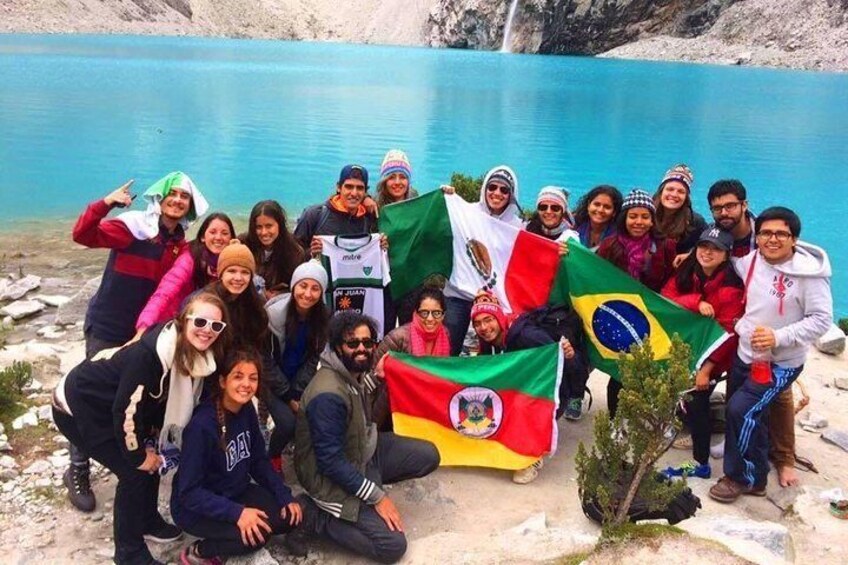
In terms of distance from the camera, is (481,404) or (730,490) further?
(481,404)

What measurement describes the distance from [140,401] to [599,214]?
14.4 ft

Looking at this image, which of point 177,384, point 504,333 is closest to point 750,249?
point 504,333

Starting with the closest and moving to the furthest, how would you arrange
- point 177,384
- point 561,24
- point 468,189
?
point 177,384 → point 468,189 → point 561,24

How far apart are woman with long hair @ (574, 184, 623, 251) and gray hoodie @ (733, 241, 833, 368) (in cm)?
144

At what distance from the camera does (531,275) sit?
22.7ft

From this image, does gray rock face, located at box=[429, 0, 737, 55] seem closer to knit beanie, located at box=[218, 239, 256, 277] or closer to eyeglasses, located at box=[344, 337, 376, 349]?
eyeglasses, located at box=[344, 337, 376, 349]

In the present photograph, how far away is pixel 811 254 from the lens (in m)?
5.25

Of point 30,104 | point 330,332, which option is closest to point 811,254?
point 330,332

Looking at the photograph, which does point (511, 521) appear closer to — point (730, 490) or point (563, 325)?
point (730, 490)

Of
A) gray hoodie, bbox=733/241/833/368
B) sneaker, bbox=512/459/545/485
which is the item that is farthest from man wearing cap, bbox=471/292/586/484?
gray hoodie, bbox=733/241/833/368

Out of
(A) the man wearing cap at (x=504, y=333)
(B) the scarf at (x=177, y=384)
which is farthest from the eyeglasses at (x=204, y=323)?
(A) the man wearing cap at (x=504, y=333)

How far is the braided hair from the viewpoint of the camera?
178 inches

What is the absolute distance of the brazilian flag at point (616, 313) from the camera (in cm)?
610

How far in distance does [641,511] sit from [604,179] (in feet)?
65.2
